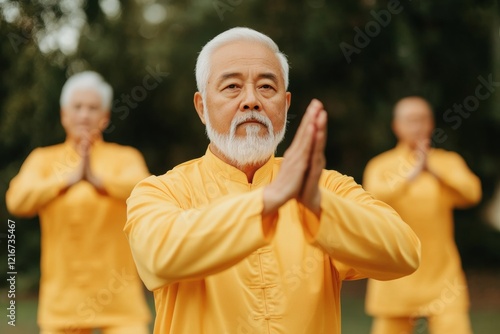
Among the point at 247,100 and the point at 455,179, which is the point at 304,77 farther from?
the point at 247,100

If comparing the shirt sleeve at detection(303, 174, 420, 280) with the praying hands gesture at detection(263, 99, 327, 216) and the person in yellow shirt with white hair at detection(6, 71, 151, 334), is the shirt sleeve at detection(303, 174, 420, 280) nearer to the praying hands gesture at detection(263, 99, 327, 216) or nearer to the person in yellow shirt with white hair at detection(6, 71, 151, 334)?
the praying hands gesture at detection(263, 99, 327, 216)

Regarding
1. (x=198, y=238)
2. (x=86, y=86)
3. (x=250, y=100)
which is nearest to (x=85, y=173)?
(x=86, y=86)

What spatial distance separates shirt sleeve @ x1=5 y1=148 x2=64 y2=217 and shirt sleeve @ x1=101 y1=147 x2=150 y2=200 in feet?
1.06

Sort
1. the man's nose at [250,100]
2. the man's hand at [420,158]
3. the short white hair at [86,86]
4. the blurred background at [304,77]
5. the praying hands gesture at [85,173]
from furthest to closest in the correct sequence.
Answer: the blurred background at [304,77]
the man's hand at [420,158]
the short white hair at [86,86]
the praying hands gesture at [85,173]
the man's nose at [250,100]

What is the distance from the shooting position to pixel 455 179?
22.7ft

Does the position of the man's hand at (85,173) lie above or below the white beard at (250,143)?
above

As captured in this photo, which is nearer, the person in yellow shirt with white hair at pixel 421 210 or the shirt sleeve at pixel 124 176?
the shirt sleeve at pixel 124 176

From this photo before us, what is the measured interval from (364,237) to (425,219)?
4.66 m

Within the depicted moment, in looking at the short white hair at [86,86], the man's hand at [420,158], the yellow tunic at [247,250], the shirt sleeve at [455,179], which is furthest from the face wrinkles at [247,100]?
the shirt sleeve at [455,179]

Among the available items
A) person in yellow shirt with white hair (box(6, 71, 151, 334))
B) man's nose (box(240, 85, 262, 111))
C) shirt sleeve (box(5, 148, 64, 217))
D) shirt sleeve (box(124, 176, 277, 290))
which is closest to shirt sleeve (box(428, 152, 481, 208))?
person in yellow shirt with white hair (box(6, 71, 151, 334))

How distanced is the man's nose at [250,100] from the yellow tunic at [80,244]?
10.4ft

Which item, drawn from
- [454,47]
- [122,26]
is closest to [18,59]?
[122,26]

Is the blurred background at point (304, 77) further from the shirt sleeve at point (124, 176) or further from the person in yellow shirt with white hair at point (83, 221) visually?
the shirt sleeve at point (124, 176)

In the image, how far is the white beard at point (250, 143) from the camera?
270 cm
